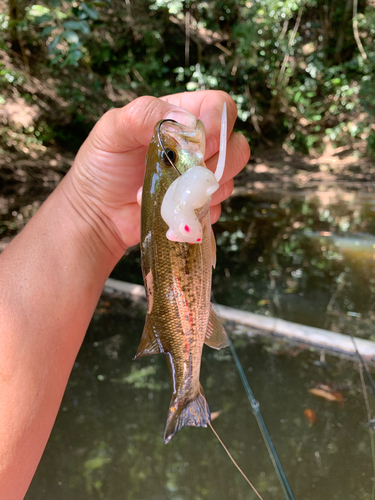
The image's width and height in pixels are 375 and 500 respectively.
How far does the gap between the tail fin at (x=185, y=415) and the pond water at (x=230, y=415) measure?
3.75 feet

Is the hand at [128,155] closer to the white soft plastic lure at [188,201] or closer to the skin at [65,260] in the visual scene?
the skin at [65,260]

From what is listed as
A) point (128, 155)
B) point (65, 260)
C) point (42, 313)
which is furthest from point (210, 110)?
point (42, 313)

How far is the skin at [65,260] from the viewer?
1147mm

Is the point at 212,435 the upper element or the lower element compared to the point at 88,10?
lower

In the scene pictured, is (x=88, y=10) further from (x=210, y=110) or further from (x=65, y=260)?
(x=65, y=260)

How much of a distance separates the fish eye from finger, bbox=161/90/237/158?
286 mm

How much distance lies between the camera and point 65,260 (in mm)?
1508

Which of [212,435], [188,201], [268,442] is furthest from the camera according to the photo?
[212,435]

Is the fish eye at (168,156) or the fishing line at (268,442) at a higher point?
the fish eye at (168,156)

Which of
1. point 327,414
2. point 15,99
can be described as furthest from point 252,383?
point 15,99

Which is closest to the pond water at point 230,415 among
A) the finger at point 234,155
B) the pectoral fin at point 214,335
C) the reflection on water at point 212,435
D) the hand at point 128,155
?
the reflection on water at point 212,435

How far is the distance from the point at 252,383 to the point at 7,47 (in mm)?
8794

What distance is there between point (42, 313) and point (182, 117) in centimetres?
102

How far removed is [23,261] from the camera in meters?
1.41
